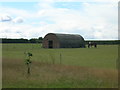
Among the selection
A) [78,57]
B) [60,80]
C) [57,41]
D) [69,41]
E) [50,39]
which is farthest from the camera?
[69,41]

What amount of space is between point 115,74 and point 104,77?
80cm

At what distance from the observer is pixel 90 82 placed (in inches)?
375

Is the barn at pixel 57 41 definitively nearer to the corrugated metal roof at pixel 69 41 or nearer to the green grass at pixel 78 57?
the corrugated metal roof at pixel 69 41

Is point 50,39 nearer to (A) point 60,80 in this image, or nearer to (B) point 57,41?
(B) point 57,41

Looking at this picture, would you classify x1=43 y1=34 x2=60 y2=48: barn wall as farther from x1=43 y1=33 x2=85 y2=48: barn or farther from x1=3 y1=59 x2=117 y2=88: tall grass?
x1=3 y1=59 x2=117 y2=88: tall grass

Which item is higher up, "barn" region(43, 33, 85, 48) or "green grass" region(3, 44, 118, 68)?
"barn" region(43, 33, 85, 48)

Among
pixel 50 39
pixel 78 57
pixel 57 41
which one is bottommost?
pixel 78 57

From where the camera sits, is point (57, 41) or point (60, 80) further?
point (57, 41)

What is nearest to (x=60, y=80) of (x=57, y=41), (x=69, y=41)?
(x=57, y=41)

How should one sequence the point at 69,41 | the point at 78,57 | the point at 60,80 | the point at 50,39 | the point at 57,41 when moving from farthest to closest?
the point at 69,41
the point at 50,39
the point at 57,41
the point at 78,57
the point at 60,80

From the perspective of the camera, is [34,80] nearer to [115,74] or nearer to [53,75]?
[53,75]

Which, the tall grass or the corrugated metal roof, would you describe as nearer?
the tall grass

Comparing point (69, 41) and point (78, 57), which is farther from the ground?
point (69, 41)

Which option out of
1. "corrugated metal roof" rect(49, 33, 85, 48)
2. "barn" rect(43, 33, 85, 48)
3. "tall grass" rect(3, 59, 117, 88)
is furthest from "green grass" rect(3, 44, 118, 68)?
"corrugated metal roof" rect(49, 33, 85, 48)
